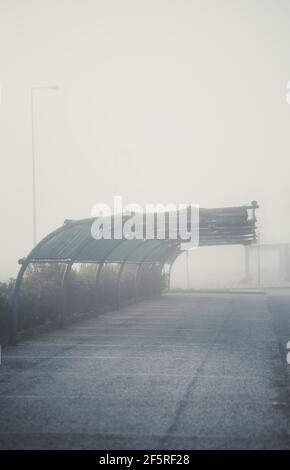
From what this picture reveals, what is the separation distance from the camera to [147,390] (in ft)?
23.3

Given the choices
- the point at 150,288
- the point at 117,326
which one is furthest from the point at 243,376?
the point at 150,288

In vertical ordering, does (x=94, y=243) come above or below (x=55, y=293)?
above

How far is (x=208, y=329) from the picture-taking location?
45.3ft

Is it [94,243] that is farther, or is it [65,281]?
[94,243]

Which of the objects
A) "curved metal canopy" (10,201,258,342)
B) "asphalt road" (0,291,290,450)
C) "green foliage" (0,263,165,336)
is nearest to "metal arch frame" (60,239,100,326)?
"curved metal canopy" (10,201,258,342)

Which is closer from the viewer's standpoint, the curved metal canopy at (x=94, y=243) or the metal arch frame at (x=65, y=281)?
the curved metal canopy at (x=94, y=243)

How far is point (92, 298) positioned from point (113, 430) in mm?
13111

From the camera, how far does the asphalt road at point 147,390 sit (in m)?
5.13

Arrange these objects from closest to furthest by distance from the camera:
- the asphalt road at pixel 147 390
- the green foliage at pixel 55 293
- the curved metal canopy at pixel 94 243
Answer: the asphalt road at pixel 147 390, the curved metal canopy at pixel 94 243, the green foliage at pixel 55 293

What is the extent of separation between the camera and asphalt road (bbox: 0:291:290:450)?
5.13 m

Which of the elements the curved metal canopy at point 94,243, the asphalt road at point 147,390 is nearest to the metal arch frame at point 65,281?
the curved metal canopy at point 94,243

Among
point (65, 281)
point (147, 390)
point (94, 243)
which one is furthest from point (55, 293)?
point (147, 390)

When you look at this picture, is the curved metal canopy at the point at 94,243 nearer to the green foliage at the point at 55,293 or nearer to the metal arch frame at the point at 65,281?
the metal arch frame at the point at 65,281

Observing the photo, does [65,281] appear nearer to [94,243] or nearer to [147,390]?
[94,243]
